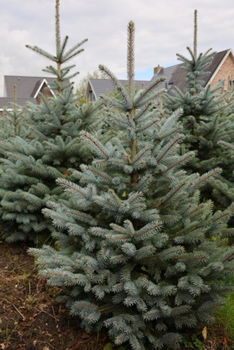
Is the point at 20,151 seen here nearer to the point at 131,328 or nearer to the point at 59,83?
the point at 59,83

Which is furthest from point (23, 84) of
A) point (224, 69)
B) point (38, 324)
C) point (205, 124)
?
point (38, 324)

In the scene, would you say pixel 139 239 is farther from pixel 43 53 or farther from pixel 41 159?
pixel 43 53

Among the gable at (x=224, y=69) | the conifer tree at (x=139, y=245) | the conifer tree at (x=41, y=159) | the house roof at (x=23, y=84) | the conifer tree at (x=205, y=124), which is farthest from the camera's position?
the house roof at (x=23, y=84)

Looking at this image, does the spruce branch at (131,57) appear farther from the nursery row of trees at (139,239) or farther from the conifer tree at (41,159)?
the conifer tree at (41,159)

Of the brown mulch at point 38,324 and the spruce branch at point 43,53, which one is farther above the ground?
the spruce branch at point 43,53

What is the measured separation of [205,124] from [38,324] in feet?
11.9

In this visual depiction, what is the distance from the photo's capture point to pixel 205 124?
5.09 meters

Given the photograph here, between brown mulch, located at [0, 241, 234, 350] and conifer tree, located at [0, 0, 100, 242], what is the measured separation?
2.47 feet

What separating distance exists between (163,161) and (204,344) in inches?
58.6

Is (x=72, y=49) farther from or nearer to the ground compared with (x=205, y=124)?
farther from the ground

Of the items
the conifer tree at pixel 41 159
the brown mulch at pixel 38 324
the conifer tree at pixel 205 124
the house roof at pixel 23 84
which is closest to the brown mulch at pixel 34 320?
the brown mulch at pixel 38 324

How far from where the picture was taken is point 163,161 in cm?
268

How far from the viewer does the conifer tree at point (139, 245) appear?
243cm

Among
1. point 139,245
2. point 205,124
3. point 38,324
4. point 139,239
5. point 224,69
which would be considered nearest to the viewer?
point 139,239
